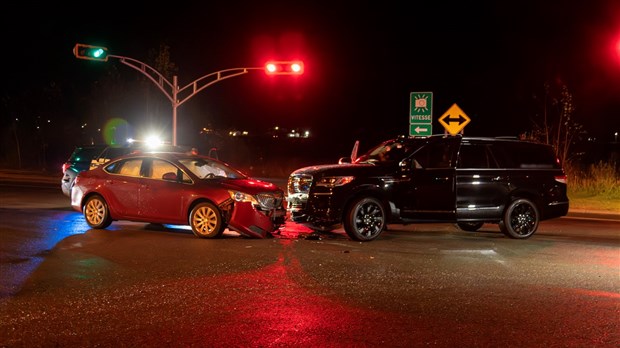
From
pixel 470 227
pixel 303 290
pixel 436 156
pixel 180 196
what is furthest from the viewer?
pixel 470 227

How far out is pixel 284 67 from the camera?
25625mm

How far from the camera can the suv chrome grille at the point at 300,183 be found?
11516 millimetres

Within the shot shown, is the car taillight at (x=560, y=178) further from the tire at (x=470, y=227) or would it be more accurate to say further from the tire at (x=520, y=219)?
the tire at (x=470, y=227)

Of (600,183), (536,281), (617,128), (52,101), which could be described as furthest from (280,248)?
(617,128)

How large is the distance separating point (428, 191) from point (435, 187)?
0.16 m

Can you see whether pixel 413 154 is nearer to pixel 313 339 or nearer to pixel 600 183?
pixel 313 339

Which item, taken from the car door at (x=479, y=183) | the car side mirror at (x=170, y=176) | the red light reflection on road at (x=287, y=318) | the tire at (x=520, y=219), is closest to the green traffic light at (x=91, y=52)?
the car side mirror at (x=170, y=176)

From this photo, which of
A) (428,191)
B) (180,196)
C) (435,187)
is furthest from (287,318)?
(435,187)

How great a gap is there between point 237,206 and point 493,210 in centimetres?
482

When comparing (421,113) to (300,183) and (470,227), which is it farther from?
(300,183)

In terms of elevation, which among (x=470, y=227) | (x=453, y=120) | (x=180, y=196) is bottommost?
(x=470, y=227)

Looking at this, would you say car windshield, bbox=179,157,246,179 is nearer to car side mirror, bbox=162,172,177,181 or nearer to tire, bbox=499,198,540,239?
car side mirror, bbox=162,172,177,181

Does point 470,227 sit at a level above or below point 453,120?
below

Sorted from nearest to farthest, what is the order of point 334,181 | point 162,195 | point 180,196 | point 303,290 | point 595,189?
point 303,290, point 334,181, point 180,196, point 162,195, point 595,189
